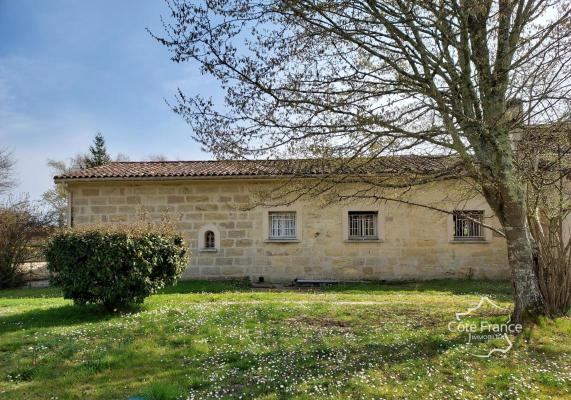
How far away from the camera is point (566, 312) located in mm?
6414

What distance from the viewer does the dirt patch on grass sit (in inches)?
251

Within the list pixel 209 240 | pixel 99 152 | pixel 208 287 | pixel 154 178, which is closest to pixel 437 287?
pixel 208 287

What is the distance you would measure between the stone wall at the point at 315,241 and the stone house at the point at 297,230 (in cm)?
3

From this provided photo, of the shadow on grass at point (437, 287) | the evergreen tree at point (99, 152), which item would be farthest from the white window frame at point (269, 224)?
the evergreen tree at point (99, 152)

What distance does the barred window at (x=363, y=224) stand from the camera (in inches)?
506

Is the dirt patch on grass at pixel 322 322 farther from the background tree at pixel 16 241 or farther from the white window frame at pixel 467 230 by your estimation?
the background tree at pixel 16 241

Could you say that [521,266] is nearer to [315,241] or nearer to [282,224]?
[315,241]

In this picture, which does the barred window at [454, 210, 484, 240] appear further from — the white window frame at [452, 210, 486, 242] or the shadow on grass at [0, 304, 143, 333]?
the shadow on grass at [0, 304, 143, 333]

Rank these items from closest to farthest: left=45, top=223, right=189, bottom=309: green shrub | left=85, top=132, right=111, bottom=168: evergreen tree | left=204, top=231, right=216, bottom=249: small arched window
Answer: left=45, top=223, right=189, bottom=309: green shrub, left=204, top=231, right=216, bottom=249: small arched window, left=85, top=132, right=111, bottom=168: evergreen tree

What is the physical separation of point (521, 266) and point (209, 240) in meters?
9.18

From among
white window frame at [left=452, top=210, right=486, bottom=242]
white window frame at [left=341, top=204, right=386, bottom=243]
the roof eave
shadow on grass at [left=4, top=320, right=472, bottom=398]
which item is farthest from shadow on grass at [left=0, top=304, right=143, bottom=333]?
white window frame at [left=452, top=210, right=486, bottom=242]

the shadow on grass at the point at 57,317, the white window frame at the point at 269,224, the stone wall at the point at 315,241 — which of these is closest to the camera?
the shadow on grass at the point at 57,317

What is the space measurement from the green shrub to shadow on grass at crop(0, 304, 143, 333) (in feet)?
0.76

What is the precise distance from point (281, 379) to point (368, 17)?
420 centimetres
